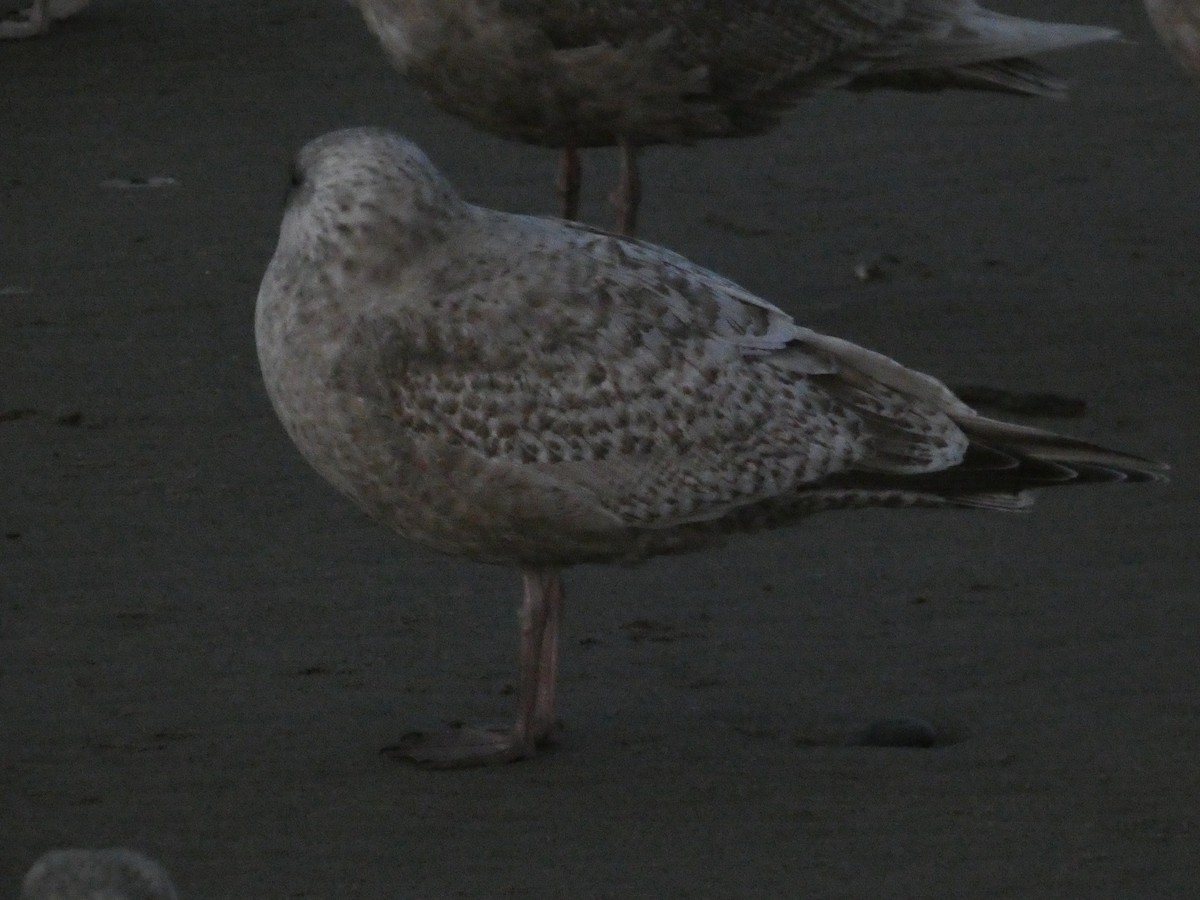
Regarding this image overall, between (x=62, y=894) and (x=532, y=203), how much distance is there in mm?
8382

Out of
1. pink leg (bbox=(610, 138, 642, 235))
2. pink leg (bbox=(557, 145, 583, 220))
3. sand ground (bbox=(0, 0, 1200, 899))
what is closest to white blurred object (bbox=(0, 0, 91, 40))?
sand ground (bbox=(0, 0, 1200, 899))

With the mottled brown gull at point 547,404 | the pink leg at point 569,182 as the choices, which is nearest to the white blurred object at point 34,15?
the pink leg at point 569,182

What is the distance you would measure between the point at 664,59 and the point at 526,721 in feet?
13.4

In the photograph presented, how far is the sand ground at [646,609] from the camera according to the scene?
5926mm

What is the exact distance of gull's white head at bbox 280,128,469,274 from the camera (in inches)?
253

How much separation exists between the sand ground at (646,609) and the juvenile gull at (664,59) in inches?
31.5

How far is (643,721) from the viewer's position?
6.70 meters

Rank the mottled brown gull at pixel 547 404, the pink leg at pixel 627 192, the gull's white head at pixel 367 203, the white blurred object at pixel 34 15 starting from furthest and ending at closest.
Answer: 1. the white blurred object at pixel 34 15
2. the pink leg at pixel 627 192
3. the gull's white head at pixel 367 203
4. the mottled brown gull at pixel 547 404

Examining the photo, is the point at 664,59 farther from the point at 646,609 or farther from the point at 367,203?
the point at 367,203

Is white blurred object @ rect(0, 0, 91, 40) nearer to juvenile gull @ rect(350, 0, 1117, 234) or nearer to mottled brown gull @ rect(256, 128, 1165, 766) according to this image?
juvenile gull @ rect(350, 0, 1117, 234)

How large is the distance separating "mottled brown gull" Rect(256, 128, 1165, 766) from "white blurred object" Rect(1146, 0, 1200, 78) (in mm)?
4096

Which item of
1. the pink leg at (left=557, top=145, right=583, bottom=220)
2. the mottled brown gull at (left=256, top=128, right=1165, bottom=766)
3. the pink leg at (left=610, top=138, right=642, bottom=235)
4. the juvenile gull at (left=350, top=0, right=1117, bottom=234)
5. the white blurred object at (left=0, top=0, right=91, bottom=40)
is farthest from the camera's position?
the white blurred object at (left=0, top=0, right=91, bottom=40)

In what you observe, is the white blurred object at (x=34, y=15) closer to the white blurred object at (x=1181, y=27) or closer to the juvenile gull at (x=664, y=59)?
the juvenile gull at (x=664, y=59)

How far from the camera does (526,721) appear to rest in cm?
644
